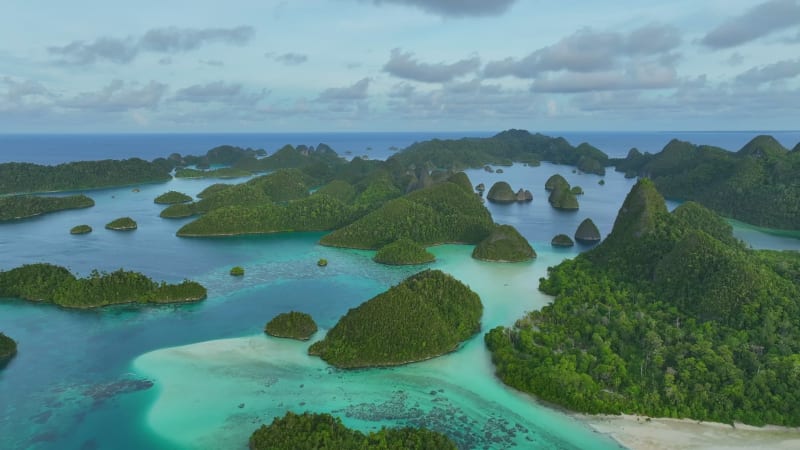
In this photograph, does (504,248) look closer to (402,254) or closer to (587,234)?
(402,254)

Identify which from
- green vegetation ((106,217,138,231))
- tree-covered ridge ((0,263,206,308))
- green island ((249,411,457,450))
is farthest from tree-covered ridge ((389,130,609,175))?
green island ((249,411,457,450))

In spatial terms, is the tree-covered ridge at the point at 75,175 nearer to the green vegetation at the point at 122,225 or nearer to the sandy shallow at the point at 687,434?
the green vegetation at the point at 122,225

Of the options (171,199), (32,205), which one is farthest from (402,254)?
(32,205)

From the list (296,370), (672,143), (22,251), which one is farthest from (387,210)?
(672,143)

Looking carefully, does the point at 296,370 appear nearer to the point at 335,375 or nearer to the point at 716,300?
the point at 335,375

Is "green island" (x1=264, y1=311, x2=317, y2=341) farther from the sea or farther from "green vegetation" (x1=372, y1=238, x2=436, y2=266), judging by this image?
"green vegetation" (x1=372, y1=238, x2=436, y2=266)

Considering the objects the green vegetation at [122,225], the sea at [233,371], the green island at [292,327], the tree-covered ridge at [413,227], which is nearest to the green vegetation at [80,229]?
the green vegetation at [122,225]
